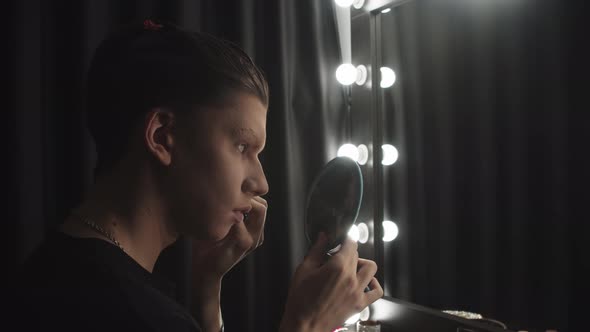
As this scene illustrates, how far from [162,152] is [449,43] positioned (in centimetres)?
99

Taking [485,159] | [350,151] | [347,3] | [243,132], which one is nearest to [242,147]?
[243,132]

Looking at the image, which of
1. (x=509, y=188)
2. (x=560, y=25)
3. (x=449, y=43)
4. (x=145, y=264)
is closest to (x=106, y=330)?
(x=145, y=264)

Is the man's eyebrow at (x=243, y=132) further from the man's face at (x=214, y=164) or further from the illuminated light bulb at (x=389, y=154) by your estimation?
the illuminated light bulb at (x=389, y=154)

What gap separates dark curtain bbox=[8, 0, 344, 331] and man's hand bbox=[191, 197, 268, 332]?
38cm

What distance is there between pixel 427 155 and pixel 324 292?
80 centimetres

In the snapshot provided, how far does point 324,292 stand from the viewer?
2.40 feet

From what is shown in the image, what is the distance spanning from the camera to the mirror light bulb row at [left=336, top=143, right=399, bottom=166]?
154 cm

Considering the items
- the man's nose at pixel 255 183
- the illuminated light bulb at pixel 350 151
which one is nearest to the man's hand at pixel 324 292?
the man's nose at pixel 255 183

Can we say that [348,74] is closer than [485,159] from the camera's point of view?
No

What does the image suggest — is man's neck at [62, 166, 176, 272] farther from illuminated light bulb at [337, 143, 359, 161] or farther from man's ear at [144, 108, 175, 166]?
illuminated light bulb at [337, 143, 359, 161]

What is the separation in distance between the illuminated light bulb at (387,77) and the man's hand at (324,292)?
89 cm

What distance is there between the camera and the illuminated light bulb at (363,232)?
157 centimetres

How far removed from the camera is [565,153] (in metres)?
1.01

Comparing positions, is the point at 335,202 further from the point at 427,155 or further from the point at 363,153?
the point at 363,153
